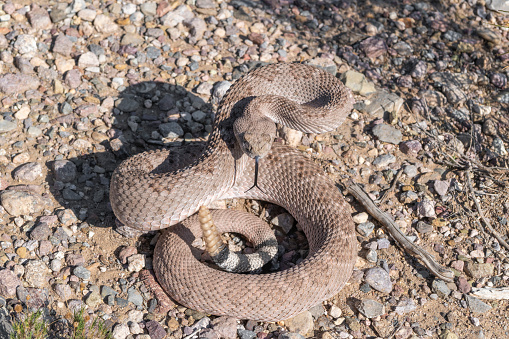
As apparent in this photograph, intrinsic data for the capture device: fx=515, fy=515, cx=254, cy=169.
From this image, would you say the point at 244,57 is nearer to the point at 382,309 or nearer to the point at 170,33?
the point at 170,33

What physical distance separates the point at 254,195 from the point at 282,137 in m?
0.98

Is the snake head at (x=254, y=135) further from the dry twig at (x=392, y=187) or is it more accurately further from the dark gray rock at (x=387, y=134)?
Answer: the dark gray rock at (x=387, y=134)

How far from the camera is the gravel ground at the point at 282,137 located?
4.75m

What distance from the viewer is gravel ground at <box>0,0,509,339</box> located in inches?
187

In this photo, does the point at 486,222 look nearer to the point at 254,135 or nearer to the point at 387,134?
the point at 387,134

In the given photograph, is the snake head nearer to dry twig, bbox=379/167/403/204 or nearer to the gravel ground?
the gravel ground

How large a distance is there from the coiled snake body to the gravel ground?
234 mm

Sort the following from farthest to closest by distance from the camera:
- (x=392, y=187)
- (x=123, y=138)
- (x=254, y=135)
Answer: (x=123, y=138) → (x=392, y=187) → (x=254, y=135)

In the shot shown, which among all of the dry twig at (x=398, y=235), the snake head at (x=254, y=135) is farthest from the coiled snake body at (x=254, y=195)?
the dry twig at (x=398, y=235)

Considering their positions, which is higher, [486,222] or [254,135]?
[254,135]

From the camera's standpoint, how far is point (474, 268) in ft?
17.1

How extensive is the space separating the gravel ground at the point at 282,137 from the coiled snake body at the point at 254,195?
234 mm

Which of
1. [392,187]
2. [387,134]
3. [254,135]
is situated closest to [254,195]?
[254,135]

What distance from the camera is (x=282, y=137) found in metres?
6.37
